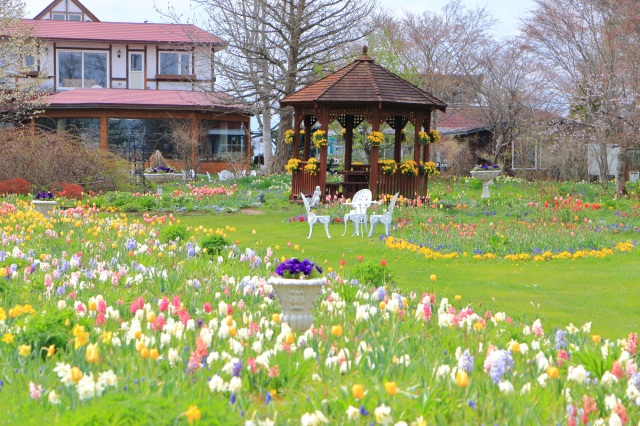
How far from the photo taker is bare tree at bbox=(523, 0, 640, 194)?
26.2 meters

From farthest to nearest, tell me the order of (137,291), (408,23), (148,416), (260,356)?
(408,23)
(137,291)
(260,356)
(148,416)

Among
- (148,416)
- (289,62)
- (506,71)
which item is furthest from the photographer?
(506,71)

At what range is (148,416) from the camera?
363cm

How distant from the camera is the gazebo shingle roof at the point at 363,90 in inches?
930

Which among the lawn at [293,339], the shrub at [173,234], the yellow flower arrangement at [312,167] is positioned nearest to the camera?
the lawn at [293,339]

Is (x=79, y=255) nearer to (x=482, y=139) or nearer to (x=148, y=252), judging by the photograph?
(x=148, y=252)

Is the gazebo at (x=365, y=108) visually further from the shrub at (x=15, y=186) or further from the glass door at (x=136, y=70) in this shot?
the glass door at (x=136, y=70)

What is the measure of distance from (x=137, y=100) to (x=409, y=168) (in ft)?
63.8

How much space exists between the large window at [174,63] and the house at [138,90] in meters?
0.05

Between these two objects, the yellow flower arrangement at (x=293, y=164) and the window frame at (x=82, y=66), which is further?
the window frame at (x=82, y=66)

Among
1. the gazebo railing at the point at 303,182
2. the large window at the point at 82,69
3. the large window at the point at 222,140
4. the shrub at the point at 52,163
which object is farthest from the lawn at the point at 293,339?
the large window at the point at 82,69

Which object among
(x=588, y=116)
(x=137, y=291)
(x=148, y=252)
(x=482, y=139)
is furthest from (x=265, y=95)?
(x=137, y=291)

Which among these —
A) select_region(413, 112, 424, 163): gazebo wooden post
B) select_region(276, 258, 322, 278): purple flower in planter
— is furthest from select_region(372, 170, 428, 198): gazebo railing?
select_region(276, 258, 322, 278): purple flower in planter

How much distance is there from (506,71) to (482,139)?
7.28m
